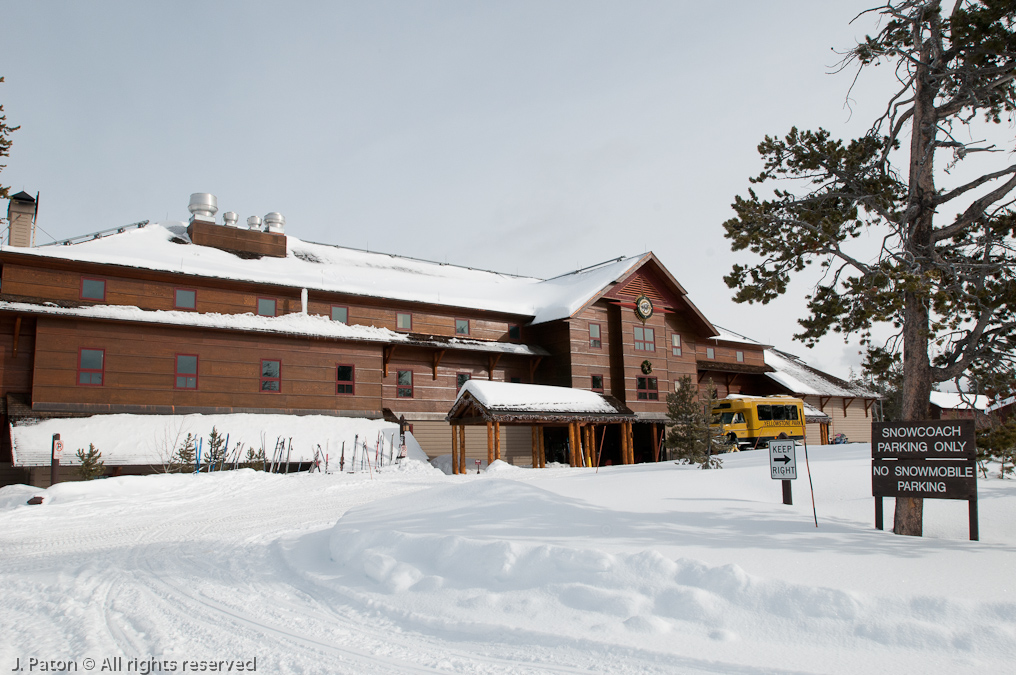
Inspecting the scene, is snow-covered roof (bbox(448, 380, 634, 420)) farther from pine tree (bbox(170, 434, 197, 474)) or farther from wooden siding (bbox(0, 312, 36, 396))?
wooden siding (bbox(0, 312, 36, 396))

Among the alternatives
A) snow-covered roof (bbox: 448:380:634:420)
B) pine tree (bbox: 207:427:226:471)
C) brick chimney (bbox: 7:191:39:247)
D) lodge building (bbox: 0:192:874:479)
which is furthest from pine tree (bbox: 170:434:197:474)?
brick chimney (bbox: 7:191:39:247)

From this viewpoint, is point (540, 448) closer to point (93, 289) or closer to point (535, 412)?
point (535, 412)

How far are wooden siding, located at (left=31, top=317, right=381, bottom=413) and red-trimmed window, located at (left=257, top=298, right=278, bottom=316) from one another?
138 centimetres

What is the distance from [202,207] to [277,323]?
305 inches

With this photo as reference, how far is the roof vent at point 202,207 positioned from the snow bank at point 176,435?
10.3 metres

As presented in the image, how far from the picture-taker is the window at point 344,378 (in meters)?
28.2

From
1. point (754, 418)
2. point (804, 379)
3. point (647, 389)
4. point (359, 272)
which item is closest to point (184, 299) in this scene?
point (359, 272)

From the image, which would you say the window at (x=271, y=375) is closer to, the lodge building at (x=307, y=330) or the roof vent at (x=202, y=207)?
the lodge building at (x=307, y=330)

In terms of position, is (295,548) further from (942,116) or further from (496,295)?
(496,295)

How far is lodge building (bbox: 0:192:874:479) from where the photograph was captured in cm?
2341

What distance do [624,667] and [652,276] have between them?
103 ft

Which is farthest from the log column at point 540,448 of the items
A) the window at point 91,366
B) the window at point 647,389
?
the window at point 91,366

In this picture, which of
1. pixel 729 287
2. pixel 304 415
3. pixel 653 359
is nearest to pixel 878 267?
pixel 729 287

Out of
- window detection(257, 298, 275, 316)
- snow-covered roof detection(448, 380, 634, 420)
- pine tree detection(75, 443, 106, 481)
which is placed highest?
window detection(257, 298, 275, 316)
